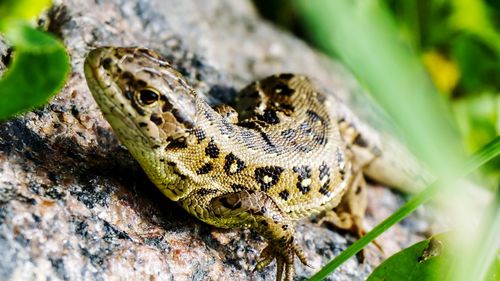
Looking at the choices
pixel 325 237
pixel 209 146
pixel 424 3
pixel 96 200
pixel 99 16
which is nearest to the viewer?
pixel 96 200

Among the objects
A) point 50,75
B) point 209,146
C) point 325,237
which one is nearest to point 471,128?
point 325,237

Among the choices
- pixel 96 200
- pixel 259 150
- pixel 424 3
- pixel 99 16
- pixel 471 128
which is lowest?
pixel 96 200

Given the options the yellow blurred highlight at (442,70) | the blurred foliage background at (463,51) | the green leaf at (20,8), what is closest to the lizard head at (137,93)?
the green leaf at (20,8)

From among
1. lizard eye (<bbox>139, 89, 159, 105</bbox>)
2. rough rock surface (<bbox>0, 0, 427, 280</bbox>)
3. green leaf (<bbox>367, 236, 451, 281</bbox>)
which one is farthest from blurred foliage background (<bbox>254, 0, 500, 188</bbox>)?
lizard eye (<bbox>139, 89, 159, 105</bbox>)

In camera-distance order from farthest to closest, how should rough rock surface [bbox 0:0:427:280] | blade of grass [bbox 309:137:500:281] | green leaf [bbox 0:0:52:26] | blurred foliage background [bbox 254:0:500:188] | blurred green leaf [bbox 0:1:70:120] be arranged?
blurred foliage background [bbox 254:0:500:188], green leaf [bbox 0:0:52:26], rough rock surface [bbox 0:0:427:280], blade of grass [bbox 309:137:500:281], blurred green leaf [bbox 0:1:70:120]

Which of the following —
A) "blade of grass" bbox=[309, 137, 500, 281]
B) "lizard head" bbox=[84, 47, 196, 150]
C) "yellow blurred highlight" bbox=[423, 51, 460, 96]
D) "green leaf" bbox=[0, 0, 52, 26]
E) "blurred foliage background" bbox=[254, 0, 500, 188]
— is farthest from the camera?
"yellow blurred highlight" bbox=[423, 51, 460, 96]

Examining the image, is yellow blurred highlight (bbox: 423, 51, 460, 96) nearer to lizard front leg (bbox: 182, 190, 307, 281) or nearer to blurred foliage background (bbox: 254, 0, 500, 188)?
A: blurred foliage background (bbox: 254, 0, 500, 188)

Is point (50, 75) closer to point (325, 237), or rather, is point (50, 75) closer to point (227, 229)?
point (227, 229)
